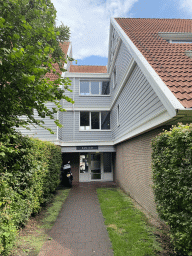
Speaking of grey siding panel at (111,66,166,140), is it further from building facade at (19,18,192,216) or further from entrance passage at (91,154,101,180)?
entrance passage at (91,154,101,180)

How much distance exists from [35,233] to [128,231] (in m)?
2.66

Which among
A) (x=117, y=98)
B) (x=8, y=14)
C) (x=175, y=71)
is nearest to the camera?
(x=8, y=14)

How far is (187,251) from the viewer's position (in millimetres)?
3031

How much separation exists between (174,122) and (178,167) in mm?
1843

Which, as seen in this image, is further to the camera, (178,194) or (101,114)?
(101,114)

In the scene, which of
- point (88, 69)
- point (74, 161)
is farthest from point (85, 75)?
point (74, 161)

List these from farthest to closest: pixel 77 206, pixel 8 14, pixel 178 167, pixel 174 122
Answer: pixel 77 206 < pixel 174 122 < pixel 8 14 < pixel 178 167

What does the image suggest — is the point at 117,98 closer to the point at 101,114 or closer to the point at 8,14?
the point at 101,114

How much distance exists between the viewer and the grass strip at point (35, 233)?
419 cm

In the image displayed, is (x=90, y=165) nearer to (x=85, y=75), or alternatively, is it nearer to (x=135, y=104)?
(x=85, y=75)

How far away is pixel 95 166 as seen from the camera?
15656mm

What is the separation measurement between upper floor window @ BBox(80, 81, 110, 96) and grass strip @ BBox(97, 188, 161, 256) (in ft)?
33.0

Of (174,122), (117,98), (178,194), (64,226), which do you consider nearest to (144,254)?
(178,194)

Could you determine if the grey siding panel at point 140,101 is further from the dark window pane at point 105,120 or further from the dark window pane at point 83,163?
the dark window pane at point 83,163
